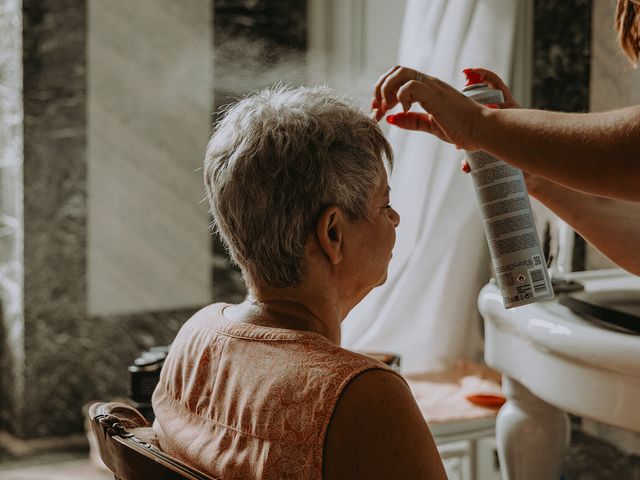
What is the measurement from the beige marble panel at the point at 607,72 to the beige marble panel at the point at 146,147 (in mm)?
1732

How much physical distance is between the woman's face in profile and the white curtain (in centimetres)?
105

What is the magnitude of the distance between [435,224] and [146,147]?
1450 mm

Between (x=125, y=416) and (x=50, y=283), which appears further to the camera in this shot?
(x=50, y=283)

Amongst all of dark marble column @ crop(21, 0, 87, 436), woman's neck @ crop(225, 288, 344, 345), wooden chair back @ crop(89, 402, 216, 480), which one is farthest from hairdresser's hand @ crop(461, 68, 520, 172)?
dark marble column @ crop(21, 0, 87, 436)

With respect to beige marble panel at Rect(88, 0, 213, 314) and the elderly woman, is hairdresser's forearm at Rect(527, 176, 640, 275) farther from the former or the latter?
beige marble panel at Rect(88, 0, 213, 314)

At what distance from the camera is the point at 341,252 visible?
1086 millimetres

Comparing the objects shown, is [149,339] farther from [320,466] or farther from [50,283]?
[320,466]

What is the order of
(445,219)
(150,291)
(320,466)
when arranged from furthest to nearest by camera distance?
(150,291)
(445,219)
(320,466)

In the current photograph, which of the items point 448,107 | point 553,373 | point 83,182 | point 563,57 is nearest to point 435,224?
point 563,57

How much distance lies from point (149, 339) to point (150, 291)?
0.19m

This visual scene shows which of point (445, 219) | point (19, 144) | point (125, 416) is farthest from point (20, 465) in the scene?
point (125, 416)

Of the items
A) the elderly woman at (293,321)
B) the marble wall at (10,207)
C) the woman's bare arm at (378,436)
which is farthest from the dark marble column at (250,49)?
the woman's bare arm at (378,436)

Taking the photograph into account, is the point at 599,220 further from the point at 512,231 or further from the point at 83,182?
the point at 83,182

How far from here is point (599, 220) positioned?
4.31 ft
